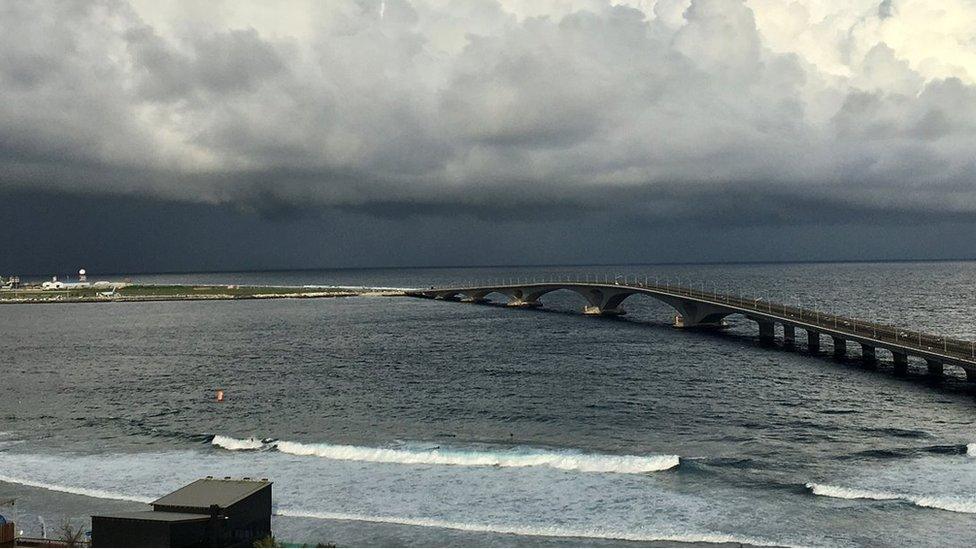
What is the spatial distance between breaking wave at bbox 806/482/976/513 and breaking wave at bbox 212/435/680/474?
8.65m

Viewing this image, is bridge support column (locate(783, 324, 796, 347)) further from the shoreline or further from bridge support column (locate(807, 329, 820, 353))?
the shoreline

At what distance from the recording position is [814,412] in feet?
201

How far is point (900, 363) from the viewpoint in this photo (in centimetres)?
8438

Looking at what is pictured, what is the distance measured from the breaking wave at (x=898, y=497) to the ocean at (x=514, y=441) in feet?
0.54

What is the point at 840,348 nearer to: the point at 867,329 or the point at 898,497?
the point at 867,329

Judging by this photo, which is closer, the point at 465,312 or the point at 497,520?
the point at 497,520

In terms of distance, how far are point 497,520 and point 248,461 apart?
21101 millimetres

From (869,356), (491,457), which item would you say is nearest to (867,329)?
(869,356)

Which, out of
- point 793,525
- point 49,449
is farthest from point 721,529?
point 49,449

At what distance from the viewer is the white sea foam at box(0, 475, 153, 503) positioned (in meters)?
40.1

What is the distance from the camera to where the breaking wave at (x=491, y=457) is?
146ft

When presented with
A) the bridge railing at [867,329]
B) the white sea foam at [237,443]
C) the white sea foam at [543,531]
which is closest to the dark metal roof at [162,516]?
the white sea foam at [543,531]

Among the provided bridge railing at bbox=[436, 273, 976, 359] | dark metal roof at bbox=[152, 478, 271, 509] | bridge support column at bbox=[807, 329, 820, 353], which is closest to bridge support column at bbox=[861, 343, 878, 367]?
bridge railing at bbox=[436, 273, 976, 359]

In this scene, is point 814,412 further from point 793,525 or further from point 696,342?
point 696,342
